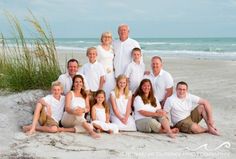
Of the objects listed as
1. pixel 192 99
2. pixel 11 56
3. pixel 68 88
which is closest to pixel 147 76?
pixel 192 99

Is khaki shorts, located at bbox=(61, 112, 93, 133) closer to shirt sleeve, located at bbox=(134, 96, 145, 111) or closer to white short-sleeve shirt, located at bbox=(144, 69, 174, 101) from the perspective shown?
shirt sleeve, located at bbox=(134, 96, 145, 111)

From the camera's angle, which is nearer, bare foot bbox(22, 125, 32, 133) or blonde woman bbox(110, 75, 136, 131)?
bare foot bbox(22, 125, 32, 133)

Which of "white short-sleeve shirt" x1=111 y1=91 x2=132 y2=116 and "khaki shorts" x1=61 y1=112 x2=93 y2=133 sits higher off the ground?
"white short-sleeve shirt" x1=111 y1=91 x2=132 y2=116

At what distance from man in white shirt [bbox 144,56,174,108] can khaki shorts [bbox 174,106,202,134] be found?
473 mm

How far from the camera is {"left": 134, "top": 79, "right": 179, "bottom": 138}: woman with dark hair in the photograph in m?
6.16

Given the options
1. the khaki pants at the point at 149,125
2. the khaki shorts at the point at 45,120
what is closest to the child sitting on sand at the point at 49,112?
the khaki shorts at the point at 45,120


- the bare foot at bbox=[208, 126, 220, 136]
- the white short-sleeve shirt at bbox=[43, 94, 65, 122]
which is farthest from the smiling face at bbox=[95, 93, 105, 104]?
the bare foot at bbox=[208, 126, 220, 136]

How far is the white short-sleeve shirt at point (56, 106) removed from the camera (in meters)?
6.16

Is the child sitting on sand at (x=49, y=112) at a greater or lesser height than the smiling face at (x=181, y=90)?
lesser

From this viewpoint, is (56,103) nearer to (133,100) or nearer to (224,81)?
(133,100)

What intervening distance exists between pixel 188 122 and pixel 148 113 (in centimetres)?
63

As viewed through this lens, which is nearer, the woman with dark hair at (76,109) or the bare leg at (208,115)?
the woman with dark hair at (76,109)

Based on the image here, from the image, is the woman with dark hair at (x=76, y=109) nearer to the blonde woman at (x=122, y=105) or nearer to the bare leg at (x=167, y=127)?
the blonde woman at (x=122, y=105)

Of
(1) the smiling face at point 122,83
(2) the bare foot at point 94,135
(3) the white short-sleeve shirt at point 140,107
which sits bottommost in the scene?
(2) the bare foot at point 94,135
